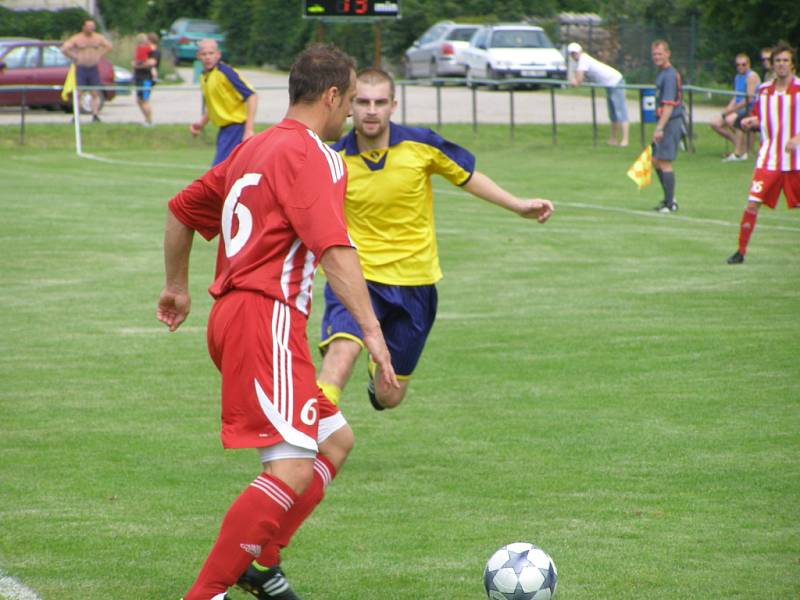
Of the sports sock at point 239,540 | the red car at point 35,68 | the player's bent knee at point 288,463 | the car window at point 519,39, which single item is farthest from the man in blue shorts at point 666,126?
the car window at point 519,39

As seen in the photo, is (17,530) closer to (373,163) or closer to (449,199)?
(373,163)

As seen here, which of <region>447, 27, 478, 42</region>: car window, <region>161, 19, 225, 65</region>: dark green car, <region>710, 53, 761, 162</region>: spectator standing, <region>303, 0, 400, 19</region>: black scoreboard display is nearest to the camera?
<region>710, 53, 761, 162</region>: spectator standing

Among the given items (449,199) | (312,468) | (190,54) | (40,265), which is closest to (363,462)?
(312,468)

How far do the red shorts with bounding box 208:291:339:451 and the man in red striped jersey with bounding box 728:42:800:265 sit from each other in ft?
34.8

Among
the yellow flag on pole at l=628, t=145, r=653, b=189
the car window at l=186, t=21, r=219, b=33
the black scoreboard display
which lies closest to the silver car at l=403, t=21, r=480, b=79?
the black scoreboard display

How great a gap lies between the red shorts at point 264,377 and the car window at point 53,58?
103 ft

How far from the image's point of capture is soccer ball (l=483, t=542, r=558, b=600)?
4.95 meters

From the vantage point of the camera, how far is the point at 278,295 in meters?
4.65

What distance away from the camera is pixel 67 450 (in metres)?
7.66

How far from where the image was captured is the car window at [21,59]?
3425 cm

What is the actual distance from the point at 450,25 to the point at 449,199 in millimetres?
23966

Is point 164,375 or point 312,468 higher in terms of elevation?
point 312,468

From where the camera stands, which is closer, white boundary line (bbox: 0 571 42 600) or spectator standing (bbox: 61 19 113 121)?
white boundary line (bbox: 0 571 42 600)

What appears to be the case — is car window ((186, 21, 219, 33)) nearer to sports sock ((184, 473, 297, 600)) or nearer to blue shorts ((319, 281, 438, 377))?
blue shorts ((319, 281, 438, 377))
